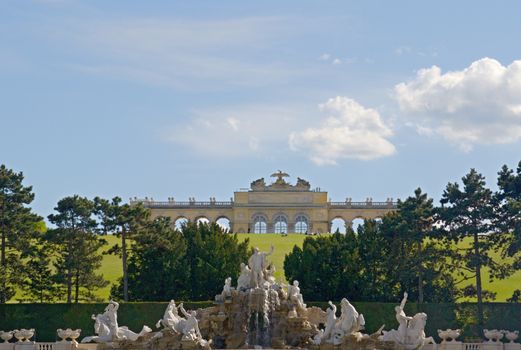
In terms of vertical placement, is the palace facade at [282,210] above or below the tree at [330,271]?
above

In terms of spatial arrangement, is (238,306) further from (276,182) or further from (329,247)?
(276,182)

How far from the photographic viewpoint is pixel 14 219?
58.8m

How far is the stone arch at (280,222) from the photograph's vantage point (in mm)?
114331

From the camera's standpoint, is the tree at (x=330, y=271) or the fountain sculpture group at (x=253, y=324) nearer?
the fountain sculpture group at (x=253, y=324)

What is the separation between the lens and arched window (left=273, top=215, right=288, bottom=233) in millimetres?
114500

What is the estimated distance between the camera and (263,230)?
114 meters

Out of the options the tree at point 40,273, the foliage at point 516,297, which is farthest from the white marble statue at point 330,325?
the tree at point 40,273

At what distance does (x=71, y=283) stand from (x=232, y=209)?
56.5 m

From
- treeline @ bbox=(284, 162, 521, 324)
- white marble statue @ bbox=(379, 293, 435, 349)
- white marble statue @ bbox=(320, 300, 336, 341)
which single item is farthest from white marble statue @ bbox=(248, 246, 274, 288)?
treeline @ bbox=(284, 162, 521, 324)

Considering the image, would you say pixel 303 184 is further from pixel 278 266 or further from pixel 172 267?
pixel 172 267

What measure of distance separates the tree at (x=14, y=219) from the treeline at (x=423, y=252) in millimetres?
15869

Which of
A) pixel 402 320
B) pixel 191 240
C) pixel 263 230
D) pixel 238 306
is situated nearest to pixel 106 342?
pixel 238 306

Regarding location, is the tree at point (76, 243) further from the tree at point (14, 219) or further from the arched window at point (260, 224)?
the arched window at point (260, 224)

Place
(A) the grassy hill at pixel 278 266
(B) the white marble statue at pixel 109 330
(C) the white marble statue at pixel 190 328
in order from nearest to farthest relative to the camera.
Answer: (C) the white marble statue at pixel 190 328 → (B) the white marble statue at pixel 109 330 → (A) the grassy hill at pixel 278 266
